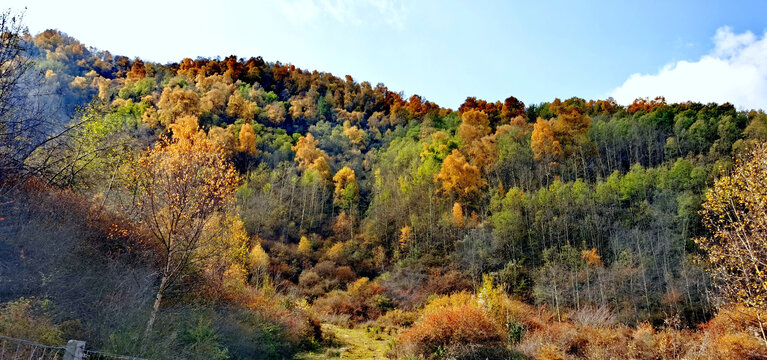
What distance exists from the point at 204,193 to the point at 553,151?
42988 mm

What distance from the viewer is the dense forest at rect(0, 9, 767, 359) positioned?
29.6ft

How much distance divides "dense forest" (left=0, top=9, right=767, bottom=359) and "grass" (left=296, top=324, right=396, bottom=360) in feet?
0.74

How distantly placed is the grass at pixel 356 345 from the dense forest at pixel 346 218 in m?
0.22

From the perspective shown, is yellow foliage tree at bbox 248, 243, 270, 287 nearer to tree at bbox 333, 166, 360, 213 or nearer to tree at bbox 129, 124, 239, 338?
tree at bbox 333, 166, 360, 213

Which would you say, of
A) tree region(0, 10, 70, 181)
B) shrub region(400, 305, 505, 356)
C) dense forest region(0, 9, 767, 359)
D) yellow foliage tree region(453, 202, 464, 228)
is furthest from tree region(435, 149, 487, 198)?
tree region(0, 10, 70, 181)

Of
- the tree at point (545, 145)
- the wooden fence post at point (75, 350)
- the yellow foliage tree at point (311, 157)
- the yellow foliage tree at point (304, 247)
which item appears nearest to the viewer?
the wooden fence post at point (75, 350)

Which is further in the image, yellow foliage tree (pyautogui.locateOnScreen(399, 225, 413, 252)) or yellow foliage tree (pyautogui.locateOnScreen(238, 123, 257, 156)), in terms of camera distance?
yellow foliage tree (pyautogui.locateOnScreen(238, 123, 257, 156))

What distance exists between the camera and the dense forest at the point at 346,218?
29.6 feet

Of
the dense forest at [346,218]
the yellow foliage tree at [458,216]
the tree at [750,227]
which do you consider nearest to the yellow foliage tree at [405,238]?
the dense forest at [346,218]

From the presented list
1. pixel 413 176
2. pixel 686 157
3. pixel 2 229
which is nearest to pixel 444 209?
pixel 413 176

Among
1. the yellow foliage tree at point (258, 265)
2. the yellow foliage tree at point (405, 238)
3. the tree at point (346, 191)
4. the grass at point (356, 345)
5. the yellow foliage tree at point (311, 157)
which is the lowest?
the grass at point (356, 345)

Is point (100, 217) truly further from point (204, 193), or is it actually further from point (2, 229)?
point (204, 193)

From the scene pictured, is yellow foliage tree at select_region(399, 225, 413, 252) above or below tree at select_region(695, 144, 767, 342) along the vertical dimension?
below

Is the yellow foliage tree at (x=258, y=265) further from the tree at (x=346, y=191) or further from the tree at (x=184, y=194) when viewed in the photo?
the tree at (x=184, y=194)
